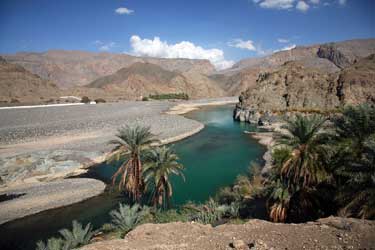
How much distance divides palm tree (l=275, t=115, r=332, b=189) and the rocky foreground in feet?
17.3

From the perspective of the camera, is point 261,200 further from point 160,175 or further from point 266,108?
point 266,108

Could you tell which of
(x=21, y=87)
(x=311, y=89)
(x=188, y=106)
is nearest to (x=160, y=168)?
(x=311, y=89)

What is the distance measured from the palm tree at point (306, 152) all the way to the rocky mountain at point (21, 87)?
455ft

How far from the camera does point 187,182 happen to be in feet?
95.7

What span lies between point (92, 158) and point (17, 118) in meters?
51.8

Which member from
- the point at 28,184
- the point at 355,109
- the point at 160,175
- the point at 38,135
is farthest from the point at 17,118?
the point at 355,109

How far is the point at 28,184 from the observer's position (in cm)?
2816

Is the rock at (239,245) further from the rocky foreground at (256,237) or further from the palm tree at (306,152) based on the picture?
the palm tree at (306,152)

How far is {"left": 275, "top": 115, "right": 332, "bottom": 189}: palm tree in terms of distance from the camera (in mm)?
15625

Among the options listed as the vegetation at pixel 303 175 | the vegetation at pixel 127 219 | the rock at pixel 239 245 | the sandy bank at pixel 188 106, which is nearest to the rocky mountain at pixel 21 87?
the sandy bank at pixel 188 106

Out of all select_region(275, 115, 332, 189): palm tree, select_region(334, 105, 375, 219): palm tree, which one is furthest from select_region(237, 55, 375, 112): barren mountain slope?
select_region(334, 105, 375, 219): palm tree

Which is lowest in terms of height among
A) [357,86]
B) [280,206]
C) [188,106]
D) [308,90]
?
[280,206]

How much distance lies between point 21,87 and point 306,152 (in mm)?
157743

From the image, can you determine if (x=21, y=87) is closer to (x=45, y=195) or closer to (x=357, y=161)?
(x=45, y=195)
